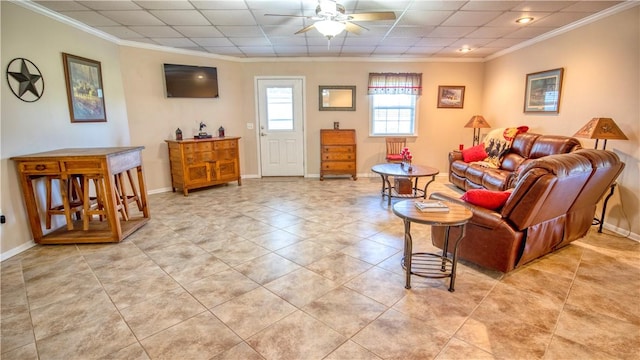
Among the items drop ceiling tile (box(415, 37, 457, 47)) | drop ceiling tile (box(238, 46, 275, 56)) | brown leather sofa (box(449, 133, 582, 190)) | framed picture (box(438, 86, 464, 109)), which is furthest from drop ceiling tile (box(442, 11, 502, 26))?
drop ceiling tile (box(238, 46, 275, 56))

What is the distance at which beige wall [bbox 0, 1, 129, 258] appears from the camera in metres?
2.99

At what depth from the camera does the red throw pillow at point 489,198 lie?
A: 248cm

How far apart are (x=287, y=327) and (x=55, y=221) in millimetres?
3202

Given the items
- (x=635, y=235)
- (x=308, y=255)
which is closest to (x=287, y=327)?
(x=308, y=255)

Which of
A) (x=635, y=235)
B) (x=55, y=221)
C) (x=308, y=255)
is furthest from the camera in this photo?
(x=55, y=221)

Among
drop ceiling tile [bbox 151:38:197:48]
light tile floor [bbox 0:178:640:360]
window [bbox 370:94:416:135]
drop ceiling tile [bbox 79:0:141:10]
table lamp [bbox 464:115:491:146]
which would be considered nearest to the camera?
light tile floor [bbox 0:178:640:360]

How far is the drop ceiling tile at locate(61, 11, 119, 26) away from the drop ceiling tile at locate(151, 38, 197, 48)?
0.85 meters

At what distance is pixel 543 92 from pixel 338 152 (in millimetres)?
3403

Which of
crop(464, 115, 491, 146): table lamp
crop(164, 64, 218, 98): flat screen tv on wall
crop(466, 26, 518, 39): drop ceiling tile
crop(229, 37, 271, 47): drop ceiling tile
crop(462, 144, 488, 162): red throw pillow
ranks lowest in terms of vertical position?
crop(462, 144, 488, 162): red throw pillow

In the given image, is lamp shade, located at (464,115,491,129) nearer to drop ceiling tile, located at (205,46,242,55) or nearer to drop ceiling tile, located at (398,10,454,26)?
drop ceiling tile, located at (398,10,454,26)

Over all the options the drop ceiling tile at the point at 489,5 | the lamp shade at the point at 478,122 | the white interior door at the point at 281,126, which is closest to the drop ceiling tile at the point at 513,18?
the drop ceiling tile at the point at 489,5

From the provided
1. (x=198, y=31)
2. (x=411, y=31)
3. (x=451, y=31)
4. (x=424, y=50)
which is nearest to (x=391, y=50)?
(x=424, y=50)

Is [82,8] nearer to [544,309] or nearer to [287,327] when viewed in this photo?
[287,327]

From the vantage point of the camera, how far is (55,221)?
11.6ft
